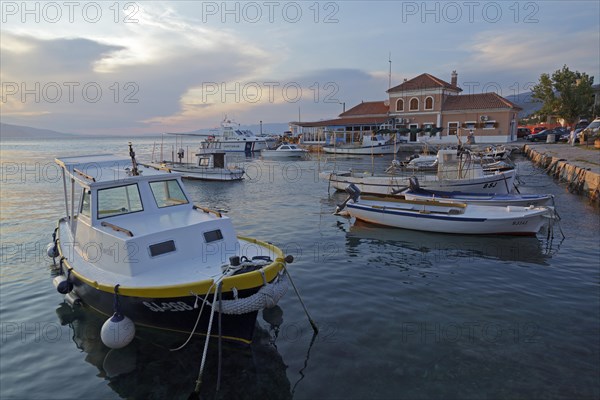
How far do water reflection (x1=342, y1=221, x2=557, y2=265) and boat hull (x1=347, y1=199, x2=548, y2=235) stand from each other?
0.29 m

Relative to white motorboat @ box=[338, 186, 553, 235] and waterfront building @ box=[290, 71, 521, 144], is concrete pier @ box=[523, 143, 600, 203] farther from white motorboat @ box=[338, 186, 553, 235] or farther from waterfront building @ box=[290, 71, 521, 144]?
waterfront building @ box=[290, 71, 521, 144]

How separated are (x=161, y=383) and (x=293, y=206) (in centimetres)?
1652

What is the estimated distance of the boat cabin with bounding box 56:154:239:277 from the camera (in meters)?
8.07

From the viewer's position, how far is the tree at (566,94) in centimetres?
4472

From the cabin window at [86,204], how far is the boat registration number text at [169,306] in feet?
10.5

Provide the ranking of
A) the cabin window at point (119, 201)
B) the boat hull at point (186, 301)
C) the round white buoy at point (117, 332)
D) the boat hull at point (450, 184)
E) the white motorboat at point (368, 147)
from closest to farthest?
the boat hull at point (186, 301) < the round white buoy at point (117, 332) < the cabin window at point (119, 201) < the boat hull at point (450, 184) < the white motorboat at point (368, 147)

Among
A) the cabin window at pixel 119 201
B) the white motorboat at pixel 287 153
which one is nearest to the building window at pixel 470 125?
the white motorboat at pixel 287 153

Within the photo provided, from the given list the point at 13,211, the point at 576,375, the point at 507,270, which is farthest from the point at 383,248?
the point at 13,211

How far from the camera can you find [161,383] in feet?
22.6

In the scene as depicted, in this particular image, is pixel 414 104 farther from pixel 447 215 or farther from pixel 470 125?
pixel 447 215

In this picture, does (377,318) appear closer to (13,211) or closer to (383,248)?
(383,248)

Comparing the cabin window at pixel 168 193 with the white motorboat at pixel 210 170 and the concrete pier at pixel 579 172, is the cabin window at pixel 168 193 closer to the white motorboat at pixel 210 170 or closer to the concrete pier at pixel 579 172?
the concrete pier at pixel 579 172

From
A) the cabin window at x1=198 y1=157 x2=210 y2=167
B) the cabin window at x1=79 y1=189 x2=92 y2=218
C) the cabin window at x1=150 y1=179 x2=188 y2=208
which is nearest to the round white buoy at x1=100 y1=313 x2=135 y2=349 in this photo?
the cabin window at x1=79 y1=189 x2=92 y2=218

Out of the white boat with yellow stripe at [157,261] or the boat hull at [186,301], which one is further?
the white boat with yellow stripe at [157,261]
